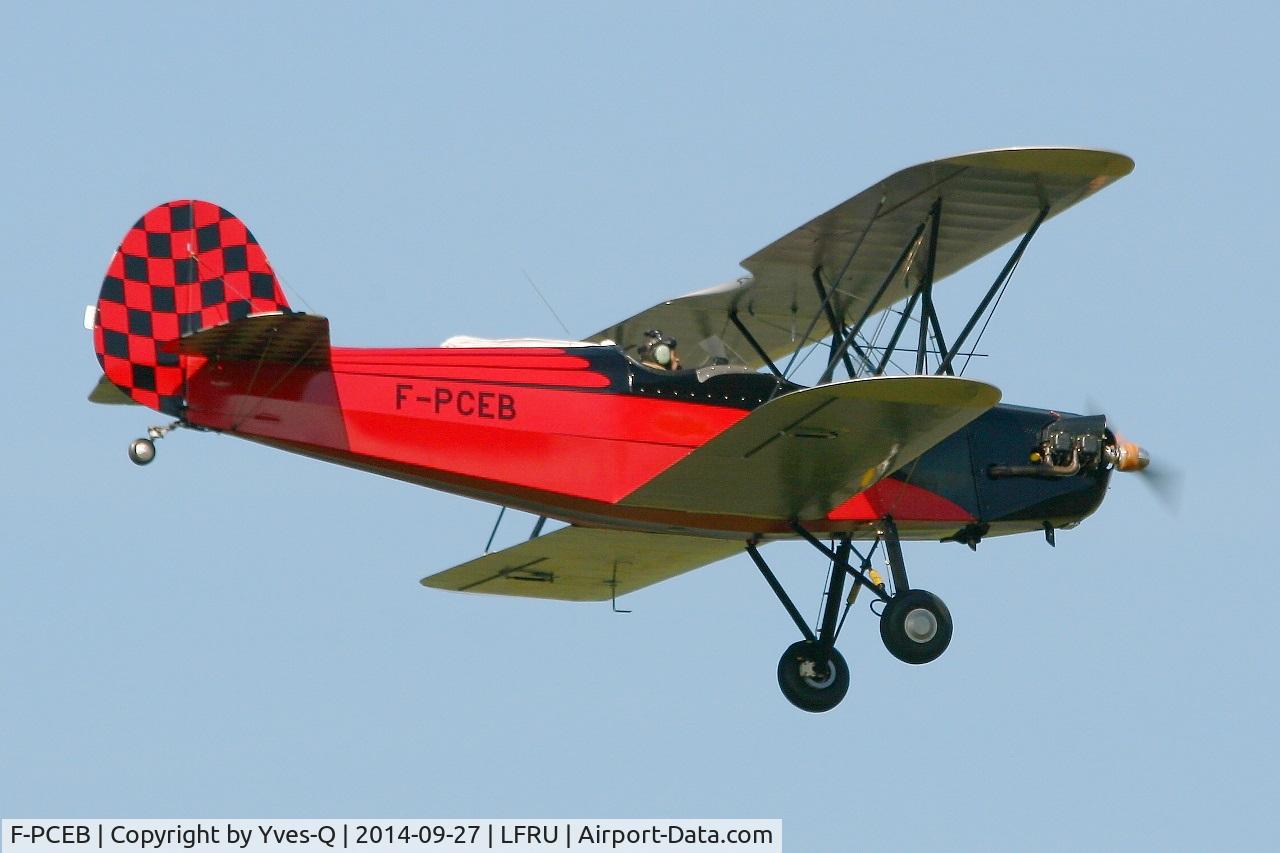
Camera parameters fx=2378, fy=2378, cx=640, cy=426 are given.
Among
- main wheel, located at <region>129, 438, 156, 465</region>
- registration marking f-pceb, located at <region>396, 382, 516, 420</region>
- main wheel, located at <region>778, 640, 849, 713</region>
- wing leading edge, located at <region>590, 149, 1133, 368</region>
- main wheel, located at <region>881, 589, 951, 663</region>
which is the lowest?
main wheel, located at <region>778, 640, 849, 713</region>

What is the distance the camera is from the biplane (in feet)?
45.5

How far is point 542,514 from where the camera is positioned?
1494cm

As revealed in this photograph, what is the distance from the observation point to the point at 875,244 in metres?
15.6

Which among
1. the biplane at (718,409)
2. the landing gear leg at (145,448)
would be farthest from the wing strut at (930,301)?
the landing gear leg at (145,448)

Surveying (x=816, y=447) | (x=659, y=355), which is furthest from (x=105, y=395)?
(x=816, y=447)

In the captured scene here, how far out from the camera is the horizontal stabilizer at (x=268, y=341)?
1356cm

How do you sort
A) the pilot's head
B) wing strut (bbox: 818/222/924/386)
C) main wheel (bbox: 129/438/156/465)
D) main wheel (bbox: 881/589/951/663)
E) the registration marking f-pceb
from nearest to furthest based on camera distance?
main wheel (bbox: 129/438/156/465)
the registration marking f-pceb
wing strut (bbox: 818/222/924/386)
the pilot's head
main wheel (bbox: 881/589/951/663)

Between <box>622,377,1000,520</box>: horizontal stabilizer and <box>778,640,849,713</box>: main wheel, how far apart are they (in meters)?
0.96

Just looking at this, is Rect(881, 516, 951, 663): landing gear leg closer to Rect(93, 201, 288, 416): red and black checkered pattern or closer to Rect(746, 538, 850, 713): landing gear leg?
Rect(746, 538, 850, 713): landing gear leg

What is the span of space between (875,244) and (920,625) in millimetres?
2528

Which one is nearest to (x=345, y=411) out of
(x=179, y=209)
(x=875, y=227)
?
(x=179, y=209)

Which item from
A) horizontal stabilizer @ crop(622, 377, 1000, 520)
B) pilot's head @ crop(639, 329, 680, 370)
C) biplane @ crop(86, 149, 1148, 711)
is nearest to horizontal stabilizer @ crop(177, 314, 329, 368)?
biplane @ crop(86, 149, 1148, 711)

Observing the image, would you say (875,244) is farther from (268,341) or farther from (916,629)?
(268,341)

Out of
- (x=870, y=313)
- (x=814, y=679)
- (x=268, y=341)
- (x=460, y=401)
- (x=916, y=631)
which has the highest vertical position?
(x=870, y=313)
